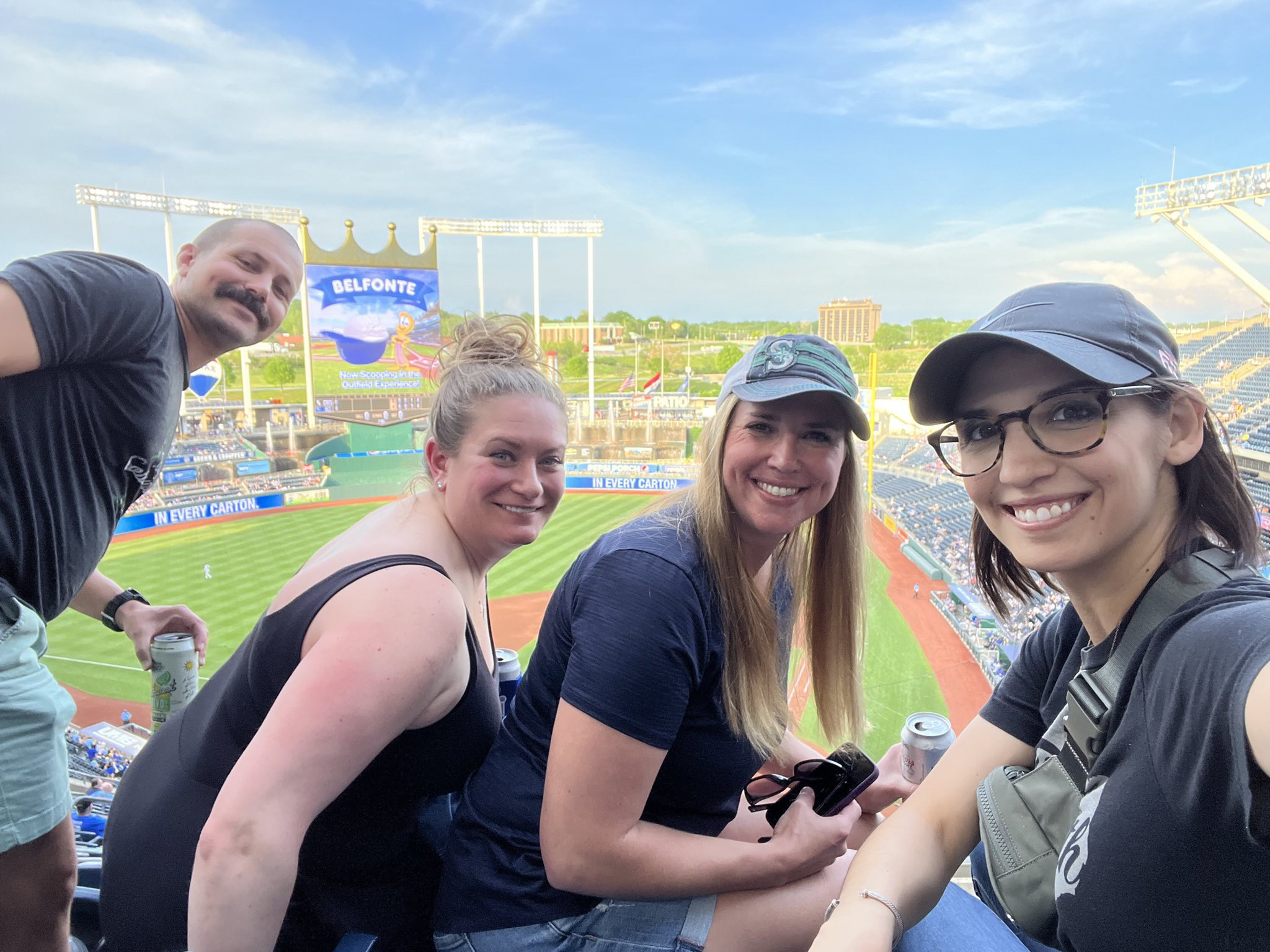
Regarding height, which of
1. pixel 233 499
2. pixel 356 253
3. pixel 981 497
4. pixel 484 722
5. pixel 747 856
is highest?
pixel 356 253

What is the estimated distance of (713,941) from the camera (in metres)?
1.00

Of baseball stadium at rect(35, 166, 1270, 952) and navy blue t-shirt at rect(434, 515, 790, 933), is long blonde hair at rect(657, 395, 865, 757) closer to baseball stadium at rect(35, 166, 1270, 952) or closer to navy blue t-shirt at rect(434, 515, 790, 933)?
navy blue t-shirt at rect(434, 515, 790, 933)

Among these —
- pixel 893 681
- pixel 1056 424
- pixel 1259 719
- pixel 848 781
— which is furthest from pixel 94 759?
pixel 893 681

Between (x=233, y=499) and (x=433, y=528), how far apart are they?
20.9 meters

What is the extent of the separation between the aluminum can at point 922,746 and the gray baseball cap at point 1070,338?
827mm

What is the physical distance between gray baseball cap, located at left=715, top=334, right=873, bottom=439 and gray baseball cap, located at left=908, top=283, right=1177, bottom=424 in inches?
10.1

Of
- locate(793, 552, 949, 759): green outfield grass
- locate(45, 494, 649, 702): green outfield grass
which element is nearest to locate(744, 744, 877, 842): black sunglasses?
locate(793, 552, 949, 759): green outfield grass

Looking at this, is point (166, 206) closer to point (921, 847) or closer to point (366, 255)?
point (366, 255)

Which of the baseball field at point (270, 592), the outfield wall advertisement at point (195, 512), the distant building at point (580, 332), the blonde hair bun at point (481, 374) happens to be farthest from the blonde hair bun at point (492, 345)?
the distant building at point (580, 332)

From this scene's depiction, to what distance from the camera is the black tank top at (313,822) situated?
96 cm

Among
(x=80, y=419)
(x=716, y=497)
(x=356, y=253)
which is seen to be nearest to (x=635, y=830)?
(x=716, y=497)

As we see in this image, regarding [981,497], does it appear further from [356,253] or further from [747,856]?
[356,253]

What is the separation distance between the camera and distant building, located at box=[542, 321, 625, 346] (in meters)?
35.8

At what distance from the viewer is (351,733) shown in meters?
0.84
